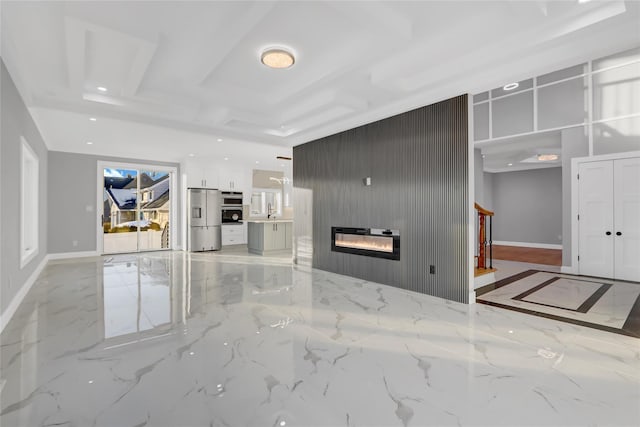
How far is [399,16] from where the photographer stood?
2672 mm

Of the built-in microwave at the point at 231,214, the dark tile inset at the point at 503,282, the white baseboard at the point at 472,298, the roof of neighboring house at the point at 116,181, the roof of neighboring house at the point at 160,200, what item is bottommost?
the dark tile inset at the point at 503,282

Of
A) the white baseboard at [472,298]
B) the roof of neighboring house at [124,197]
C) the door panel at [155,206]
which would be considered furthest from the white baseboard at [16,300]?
the white baseboard at [472,298]

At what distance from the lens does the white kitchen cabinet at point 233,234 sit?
29.9 feet

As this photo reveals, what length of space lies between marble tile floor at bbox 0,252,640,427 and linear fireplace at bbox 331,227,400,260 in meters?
0.88

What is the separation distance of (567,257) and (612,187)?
1.37m

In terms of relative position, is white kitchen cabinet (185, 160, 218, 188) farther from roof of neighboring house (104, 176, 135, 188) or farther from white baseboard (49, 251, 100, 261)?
white baseboard (49, 251, 100, 261)

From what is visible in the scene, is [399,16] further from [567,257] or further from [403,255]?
[567,257]

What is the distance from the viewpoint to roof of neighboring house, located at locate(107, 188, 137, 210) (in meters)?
8.31

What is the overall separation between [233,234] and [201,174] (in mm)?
1953

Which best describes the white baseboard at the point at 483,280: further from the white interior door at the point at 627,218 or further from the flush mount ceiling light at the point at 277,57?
the flush mount ceiling light at the point at 277,57

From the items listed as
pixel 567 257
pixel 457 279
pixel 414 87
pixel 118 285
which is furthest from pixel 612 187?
pixel 118 285

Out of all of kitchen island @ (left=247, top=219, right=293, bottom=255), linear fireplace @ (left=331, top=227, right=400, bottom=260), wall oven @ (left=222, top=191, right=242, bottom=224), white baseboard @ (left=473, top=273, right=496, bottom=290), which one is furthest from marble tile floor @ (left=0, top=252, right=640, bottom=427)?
wall oven @ (left=222, top=191, right=242, bottom=224)

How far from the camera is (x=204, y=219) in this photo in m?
8.64

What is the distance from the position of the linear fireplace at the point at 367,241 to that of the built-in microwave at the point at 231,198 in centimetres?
466
